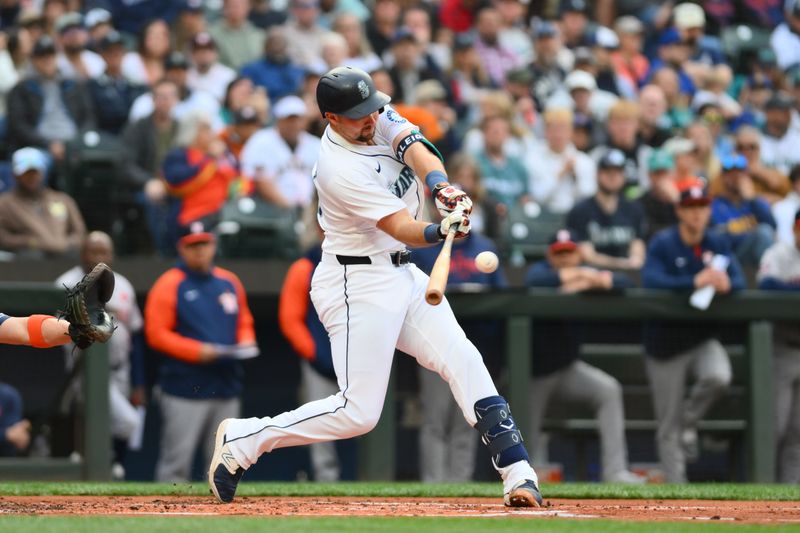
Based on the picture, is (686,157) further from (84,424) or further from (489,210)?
(84,424)

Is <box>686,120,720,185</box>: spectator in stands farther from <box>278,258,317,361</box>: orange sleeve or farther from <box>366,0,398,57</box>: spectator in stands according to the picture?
<box>278,258,317,361</box>: orange sleeve

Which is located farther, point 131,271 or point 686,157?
point 686,157

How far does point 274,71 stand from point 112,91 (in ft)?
5.05

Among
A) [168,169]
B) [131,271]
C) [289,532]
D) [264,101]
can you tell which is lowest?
[289,532]

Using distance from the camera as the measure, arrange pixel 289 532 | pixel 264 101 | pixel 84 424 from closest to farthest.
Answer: pixel 289 532, pixel 84 424, pixel 264 101

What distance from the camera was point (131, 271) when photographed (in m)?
9.84

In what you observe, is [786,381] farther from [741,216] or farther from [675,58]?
[675,58]

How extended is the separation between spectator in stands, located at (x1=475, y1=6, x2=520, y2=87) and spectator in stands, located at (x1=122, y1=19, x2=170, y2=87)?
3067 millimetres

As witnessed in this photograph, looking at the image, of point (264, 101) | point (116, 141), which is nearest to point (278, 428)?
point (116, 141)

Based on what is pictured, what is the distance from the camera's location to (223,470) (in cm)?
642

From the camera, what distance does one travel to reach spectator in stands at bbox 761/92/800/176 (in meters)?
13.1

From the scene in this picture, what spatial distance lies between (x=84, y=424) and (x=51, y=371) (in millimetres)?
393

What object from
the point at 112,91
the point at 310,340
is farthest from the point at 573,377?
the point at 112,91

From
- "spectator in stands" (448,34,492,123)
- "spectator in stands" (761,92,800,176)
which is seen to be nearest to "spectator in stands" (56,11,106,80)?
"spectator in stands" (448,34,492,123)
